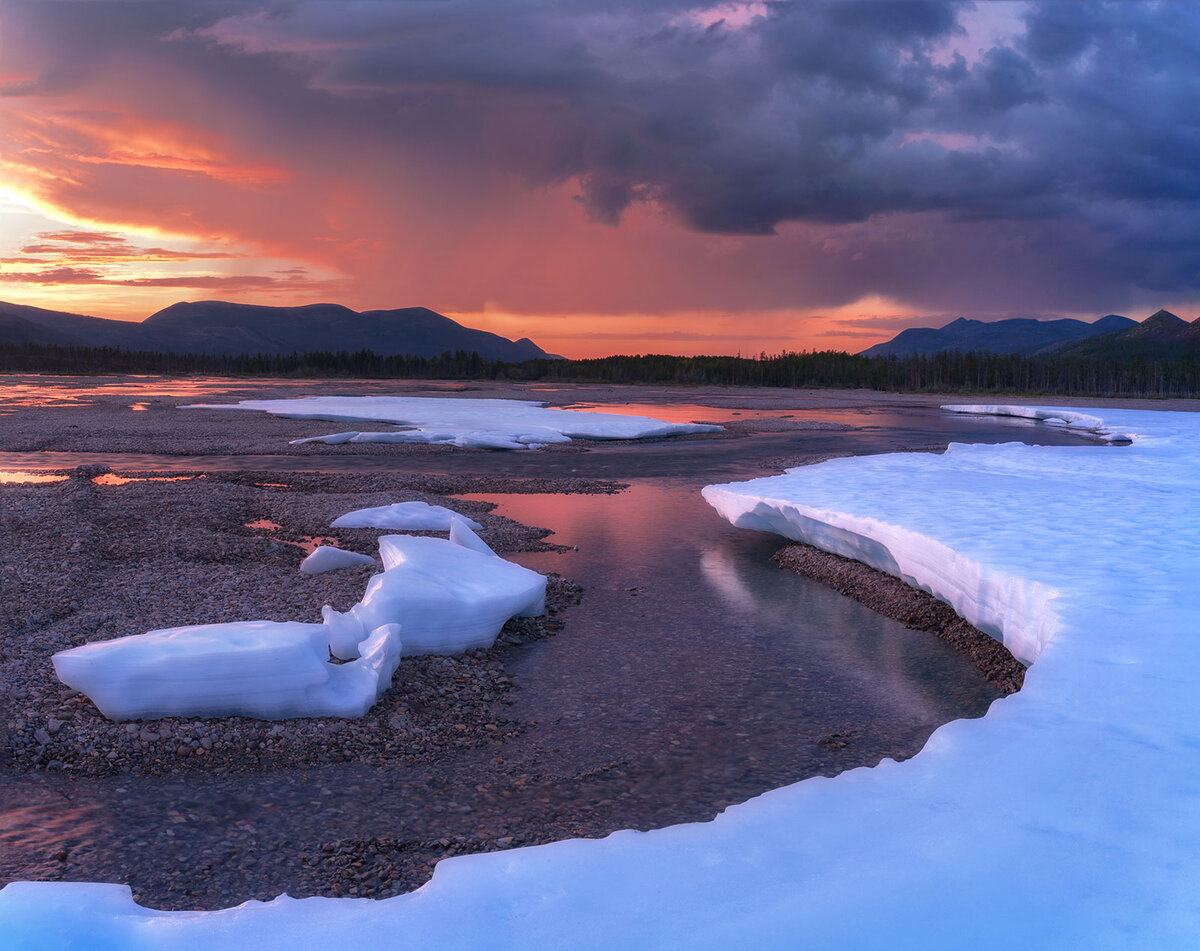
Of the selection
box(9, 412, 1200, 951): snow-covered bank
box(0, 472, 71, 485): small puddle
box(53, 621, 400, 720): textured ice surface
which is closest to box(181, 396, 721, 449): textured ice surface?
box(0, 472, 71, 485): small puddle

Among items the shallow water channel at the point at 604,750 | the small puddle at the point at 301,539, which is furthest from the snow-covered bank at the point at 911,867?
the small puddle at the point at 301,539

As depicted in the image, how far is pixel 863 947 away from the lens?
9.09ft

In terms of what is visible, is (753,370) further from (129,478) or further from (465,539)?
(465,539)

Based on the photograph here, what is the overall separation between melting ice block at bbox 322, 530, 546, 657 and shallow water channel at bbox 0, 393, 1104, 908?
0.42 metres

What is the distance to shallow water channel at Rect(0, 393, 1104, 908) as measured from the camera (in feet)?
13.7

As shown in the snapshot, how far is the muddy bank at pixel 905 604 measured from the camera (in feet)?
22.6

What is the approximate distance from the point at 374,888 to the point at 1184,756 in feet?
12.4

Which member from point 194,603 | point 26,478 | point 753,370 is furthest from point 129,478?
point 753,370

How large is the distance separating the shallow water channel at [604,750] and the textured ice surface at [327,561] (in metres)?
2.02

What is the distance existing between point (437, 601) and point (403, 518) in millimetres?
5211

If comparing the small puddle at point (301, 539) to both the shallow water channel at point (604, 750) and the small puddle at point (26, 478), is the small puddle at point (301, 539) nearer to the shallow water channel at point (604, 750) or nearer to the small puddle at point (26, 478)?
the shallow water channel at point (604, 750)

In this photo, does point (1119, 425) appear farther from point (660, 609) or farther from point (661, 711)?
point (661, 711)

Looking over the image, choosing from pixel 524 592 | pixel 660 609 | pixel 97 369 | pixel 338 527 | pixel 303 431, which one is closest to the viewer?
pixel 524 592

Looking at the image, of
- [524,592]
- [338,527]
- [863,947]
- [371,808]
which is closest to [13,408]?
[338,527]
